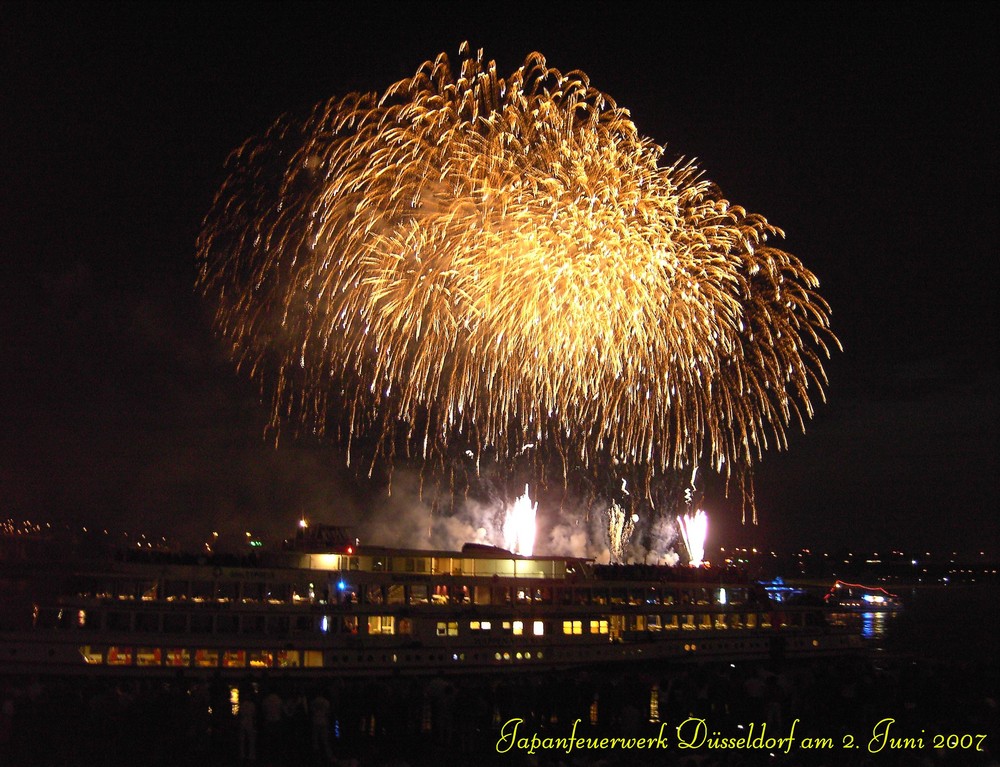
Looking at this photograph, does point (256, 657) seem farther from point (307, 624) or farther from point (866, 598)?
point (866, 598)

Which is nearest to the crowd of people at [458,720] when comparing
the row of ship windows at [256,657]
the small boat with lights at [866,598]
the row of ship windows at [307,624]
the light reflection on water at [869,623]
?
the row of ship windows at [256,657]

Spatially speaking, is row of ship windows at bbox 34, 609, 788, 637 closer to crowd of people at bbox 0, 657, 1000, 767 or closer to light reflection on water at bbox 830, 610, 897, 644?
crowd of people at bbox 0, 657, 1000, 767

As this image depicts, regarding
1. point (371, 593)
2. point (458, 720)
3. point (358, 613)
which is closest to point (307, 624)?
point (358, 613)

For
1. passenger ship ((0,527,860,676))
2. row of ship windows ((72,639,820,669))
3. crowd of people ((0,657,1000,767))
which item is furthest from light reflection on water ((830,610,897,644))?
crowd of people ((0,657,1000,767))

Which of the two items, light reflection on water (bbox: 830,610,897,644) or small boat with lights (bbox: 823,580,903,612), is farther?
small boat with lights (bbox: 823,580,903,612)

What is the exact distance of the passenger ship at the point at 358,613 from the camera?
30406 mm

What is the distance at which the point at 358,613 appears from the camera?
110 ft

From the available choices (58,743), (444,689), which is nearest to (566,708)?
(444,689)

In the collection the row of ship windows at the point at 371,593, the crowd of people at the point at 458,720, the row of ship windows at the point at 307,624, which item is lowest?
the crowd of people at the point at 458,720

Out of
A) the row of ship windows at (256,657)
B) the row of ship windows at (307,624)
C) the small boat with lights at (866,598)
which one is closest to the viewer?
the row of ship windows at (256,657)

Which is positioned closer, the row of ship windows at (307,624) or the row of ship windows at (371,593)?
the row of ship windows at (307,624)

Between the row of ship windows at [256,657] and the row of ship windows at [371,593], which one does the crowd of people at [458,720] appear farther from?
the row of ship windows at [371,593]

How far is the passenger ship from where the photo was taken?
30.4m

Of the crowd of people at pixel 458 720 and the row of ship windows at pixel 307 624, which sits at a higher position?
the row of ship windows at pixel 307 624
